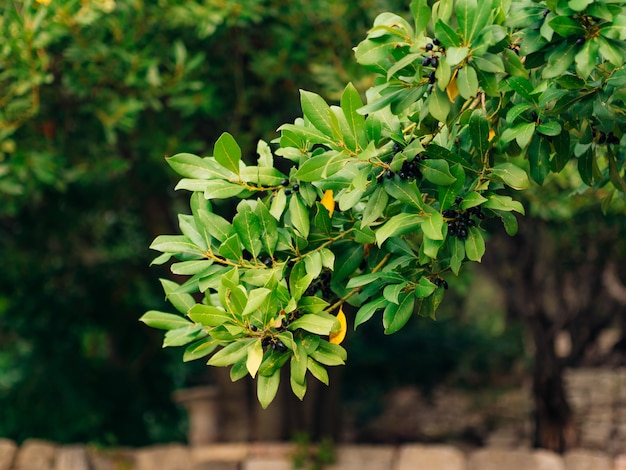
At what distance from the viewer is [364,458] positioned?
253 inches

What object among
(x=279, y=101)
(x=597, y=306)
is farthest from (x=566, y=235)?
(x=279, y=101)

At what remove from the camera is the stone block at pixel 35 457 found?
631 centimetres

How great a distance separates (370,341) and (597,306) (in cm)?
270

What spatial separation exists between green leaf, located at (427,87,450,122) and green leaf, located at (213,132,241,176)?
0.45 m

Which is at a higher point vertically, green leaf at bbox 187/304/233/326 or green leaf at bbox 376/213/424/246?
green leaf at bbox 376/213/424/246

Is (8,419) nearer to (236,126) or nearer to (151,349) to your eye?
(151,349)

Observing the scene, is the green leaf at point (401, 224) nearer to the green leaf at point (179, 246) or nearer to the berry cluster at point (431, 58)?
the berry cluster at point (431, 58)

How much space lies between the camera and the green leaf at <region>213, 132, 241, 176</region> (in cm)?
185

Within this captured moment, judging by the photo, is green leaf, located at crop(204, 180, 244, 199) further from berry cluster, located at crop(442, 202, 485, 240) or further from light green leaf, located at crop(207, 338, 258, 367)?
berry cluster, located at crop(442, 202, 485, 240)

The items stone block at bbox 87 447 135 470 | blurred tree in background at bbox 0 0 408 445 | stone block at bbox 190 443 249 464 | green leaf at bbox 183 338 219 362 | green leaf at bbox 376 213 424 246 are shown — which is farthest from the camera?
stone block at bbox 190 443 249 464

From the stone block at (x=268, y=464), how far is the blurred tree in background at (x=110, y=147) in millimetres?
1277

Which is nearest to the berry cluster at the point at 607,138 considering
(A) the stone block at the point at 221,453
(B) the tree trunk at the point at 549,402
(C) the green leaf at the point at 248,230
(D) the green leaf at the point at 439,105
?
(D) the green leaf at the point at 439,105

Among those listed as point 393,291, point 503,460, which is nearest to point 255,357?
point 393,291

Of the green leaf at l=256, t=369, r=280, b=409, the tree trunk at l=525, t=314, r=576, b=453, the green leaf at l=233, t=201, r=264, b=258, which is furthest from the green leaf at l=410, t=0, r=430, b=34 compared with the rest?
the tree trunk at l=525, t=314, r=576, b=453
